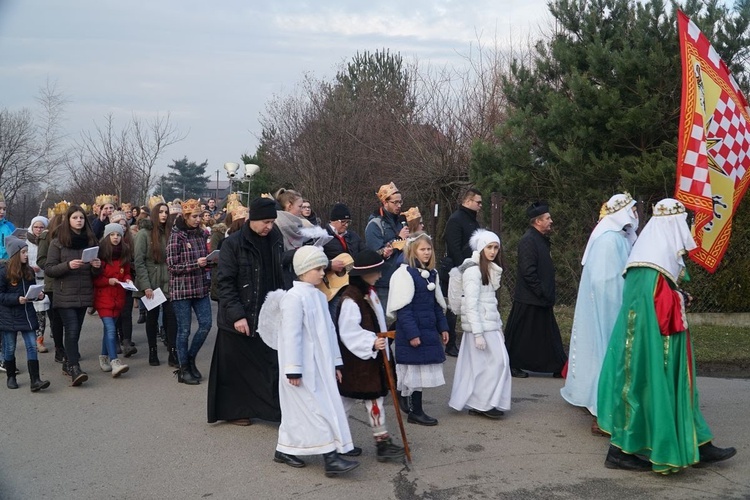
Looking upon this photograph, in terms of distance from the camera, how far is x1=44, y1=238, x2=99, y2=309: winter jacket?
8766 millimetres

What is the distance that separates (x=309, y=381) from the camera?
18.9 feet

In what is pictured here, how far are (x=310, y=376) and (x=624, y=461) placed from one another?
2.30 metres

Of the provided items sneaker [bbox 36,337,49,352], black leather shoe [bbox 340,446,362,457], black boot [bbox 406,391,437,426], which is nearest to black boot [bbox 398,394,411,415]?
black boot [bbox 406,391,437,426]

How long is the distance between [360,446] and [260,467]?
35.8 inches

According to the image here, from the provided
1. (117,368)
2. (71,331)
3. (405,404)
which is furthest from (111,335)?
(405,404)

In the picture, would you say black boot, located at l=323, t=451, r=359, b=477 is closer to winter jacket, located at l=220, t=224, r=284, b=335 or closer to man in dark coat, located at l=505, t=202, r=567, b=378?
winter jacket, located at l=220, t=224, r=284, b=335

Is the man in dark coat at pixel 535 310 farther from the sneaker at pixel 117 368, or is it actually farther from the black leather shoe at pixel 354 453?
the sneaker at pixel 117 368

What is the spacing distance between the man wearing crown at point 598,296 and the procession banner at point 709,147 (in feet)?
1.89

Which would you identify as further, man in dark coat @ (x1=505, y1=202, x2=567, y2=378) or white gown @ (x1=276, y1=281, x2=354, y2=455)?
man in dark coat @ (x1=505, y1=202, x2=567, y2=378)

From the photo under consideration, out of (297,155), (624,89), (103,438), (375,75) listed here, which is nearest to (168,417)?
(103,438)

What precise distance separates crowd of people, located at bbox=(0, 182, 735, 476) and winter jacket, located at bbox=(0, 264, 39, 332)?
0.05 ft

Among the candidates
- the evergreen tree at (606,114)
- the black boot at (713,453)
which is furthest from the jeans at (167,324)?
the evergreen tree at (606,114)

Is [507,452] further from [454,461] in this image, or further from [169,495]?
[169,495]

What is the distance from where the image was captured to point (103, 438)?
686 centimetres
